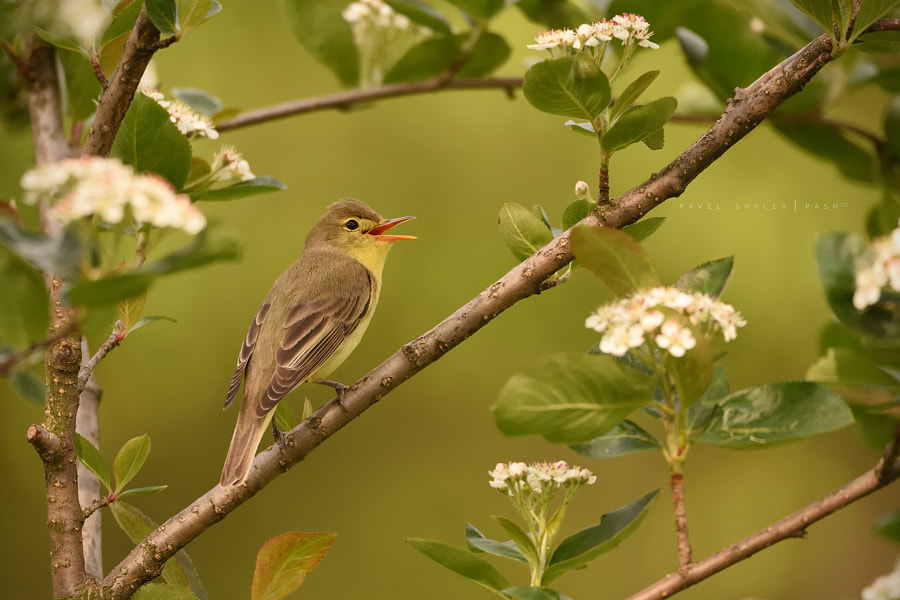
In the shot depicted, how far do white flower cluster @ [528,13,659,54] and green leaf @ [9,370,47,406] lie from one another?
2.87ft

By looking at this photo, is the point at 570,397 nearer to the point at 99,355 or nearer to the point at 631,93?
the point at 631,93

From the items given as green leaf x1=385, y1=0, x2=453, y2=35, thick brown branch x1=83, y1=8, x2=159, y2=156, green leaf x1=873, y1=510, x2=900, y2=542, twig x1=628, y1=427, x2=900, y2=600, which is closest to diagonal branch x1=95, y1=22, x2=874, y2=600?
twig x1=628, y1=427, x2=900, y2=600

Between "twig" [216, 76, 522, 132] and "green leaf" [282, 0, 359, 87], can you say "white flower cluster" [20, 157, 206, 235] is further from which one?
"green leaf" [282, 0, 359, 87]

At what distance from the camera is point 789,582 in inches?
179

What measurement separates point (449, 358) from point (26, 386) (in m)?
3.71

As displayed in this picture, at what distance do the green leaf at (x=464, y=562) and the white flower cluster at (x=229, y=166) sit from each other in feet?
2.71

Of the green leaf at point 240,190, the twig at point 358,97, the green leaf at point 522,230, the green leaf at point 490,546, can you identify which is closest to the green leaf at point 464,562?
the green leaf at point 490,546

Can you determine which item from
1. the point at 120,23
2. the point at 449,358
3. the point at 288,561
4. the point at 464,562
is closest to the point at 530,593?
the point at 464,562

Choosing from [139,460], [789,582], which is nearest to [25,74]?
[139,460]

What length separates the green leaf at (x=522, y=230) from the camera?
5.11ft

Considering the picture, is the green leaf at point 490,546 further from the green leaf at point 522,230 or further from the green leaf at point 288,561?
the green leaf at point 522,230

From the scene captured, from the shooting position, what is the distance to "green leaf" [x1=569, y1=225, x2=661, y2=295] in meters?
1.16

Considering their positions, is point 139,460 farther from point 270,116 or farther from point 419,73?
point 419,73

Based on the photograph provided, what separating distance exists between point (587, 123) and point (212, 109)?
43.6 inches
